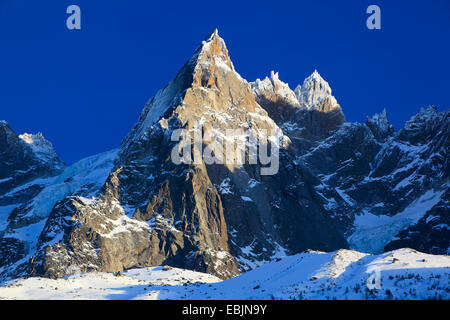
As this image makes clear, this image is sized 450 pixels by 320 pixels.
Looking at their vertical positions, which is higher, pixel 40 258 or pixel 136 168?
pixel 136 168

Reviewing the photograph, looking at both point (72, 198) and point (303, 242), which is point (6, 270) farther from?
point (303, 242)

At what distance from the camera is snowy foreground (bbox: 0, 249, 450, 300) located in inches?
2300

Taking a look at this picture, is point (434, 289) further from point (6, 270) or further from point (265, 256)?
point (6, 270)

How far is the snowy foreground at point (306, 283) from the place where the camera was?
58.4 metres

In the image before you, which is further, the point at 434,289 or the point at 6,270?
the point at 6,270

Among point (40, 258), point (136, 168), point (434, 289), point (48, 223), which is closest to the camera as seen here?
point (434, 289)

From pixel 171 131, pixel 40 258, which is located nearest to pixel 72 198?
pixel 40 258

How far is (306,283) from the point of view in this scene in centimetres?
6775

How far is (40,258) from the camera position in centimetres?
16875

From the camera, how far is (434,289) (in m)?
55.4
